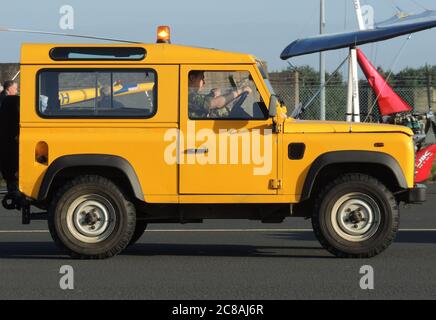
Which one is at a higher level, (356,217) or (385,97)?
(385,97)

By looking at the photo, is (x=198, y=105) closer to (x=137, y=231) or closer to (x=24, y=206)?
(x=137, y=231)

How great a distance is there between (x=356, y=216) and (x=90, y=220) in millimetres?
2582

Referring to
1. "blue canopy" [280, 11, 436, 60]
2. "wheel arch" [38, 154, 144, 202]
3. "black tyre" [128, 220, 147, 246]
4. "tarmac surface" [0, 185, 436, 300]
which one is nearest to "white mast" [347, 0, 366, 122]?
"blue canopy" [280, 11, 436, 60]

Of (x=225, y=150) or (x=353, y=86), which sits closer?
(x=225, y=150)

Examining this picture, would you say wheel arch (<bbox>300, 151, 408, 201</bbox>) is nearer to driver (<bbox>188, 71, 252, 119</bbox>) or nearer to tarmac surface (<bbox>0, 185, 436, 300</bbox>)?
tarmac surface (<bbox>0, 185, 436, 300</bbox>)

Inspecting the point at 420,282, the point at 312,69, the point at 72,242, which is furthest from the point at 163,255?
the point at 312,69

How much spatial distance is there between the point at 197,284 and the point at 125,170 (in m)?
1.83

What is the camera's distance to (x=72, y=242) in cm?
1109

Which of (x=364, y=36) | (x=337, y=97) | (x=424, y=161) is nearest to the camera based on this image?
(x=424, y=161)

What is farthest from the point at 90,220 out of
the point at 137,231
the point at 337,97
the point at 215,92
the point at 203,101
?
the point at 337,97

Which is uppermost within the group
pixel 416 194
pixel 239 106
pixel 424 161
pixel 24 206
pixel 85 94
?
pixel 85 94

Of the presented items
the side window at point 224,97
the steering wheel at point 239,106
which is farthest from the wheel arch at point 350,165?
the steering wheel at point 239,106

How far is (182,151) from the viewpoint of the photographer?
434 inches
